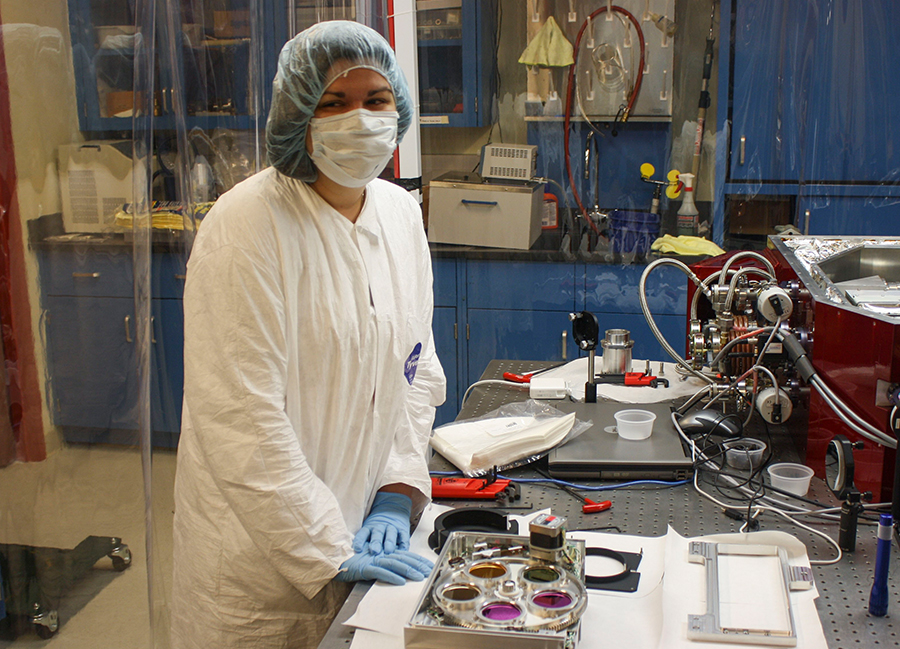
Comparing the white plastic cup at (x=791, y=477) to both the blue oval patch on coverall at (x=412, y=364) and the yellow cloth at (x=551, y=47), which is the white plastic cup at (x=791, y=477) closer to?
the blue oval patch on coverall at (x=412, y=364)

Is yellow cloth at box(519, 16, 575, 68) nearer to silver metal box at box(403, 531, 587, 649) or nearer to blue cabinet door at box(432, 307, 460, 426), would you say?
blue cabinet door at box(432, 307, 460, 426)

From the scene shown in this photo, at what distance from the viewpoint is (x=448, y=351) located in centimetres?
356

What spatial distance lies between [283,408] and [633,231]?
2.61m

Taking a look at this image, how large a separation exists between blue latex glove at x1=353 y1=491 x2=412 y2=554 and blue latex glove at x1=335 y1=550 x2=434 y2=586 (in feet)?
0.14

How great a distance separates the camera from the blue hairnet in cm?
119

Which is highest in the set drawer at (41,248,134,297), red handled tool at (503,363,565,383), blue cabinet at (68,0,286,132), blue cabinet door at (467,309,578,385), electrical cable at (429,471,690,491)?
blue cabinet at (68,0,286,132)

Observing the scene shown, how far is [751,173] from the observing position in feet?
10.8

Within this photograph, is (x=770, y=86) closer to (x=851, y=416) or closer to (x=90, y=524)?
(x=851, y=416)

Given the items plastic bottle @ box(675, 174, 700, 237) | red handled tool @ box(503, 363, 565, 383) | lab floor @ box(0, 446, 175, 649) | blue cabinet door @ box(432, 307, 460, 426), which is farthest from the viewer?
blue cabinet door @ box(432, 307, 460, 426)

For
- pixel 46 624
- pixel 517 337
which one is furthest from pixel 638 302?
pixel 46 624

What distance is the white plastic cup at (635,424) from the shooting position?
1525mm

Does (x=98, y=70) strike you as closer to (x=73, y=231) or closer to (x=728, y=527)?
(x=73, y=231)

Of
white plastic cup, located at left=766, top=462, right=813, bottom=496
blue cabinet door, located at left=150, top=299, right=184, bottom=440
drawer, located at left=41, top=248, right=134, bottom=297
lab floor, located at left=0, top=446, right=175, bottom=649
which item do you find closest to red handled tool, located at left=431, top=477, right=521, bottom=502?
white plastic cup, located at left=766, top=462, right=813, bottom=496

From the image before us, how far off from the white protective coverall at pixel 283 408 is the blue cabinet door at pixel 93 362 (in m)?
0.57
